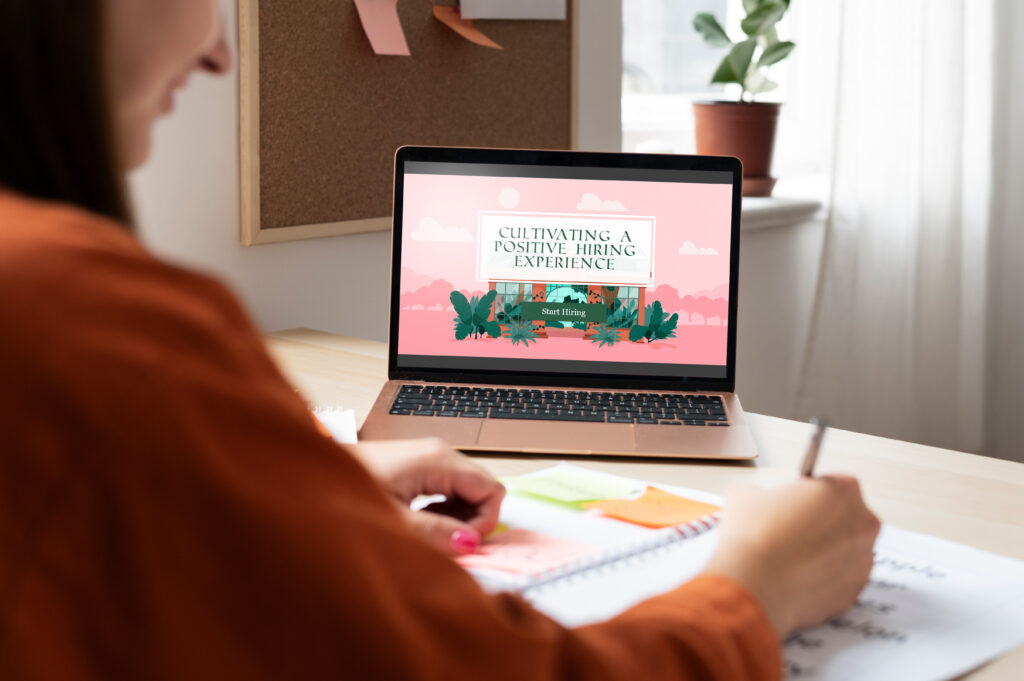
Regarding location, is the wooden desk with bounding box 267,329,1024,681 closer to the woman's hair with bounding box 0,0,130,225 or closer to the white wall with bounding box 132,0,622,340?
the white wall with bounding box 132,0,622,340

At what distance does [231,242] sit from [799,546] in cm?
100

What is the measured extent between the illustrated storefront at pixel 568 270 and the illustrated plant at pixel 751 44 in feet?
3.98

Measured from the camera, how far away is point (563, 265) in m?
1.08

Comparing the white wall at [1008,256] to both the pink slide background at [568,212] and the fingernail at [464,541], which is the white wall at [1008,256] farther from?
the fingernail at [464,541]

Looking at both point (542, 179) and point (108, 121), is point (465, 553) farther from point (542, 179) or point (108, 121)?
point (542, 179)

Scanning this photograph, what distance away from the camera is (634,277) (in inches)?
42.1

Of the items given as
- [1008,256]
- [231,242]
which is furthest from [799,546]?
[1008,256]

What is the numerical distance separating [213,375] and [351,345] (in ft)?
3.47

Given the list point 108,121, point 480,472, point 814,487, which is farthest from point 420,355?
point 108,121

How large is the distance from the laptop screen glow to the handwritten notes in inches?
15.8

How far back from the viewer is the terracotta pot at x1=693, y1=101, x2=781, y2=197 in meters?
2.18

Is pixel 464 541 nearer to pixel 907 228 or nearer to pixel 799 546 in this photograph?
pixel 799 546

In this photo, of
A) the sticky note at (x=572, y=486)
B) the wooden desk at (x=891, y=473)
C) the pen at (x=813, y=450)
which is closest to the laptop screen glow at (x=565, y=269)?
the wooden desk at (x=891, y=473)

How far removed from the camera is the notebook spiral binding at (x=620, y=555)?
0.63 meters
